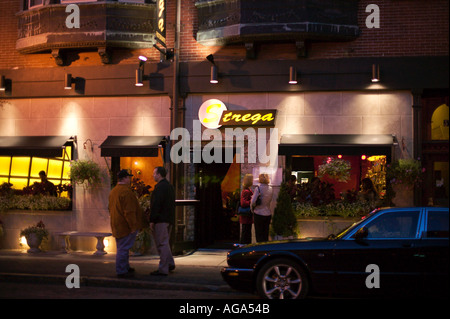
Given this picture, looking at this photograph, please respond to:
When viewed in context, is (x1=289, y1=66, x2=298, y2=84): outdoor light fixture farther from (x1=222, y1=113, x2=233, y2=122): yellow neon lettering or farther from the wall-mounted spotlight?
the wall-mounted spotlight

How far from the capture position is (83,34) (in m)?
14.7

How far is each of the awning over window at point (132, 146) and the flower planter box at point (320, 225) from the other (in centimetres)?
394

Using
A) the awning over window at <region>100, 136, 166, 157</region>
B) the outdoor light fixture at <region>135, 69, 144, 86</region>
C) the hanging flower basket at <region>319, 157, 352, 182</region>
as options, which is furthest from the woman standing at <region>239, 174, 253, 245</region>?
the outdoor light fixture at <region>135, 69, 144, 86</region>

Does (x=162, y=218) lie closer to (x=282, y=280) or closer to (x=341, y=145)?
(x=282, y=280)

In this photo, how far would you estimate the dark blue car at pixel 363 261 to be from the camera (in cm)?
757

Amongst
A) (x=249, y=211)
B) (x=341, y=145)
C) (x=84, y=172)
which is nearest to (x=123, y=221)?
(x=249, y=211)

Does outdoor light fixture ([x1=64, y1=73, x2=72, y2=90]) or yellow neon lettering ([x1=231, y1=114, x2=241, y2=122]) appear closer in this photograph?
yellow neon lettering ([x1=231, y1=114, x2=241, y2=122])

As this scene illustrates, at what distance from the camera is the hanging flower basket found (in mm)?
13227

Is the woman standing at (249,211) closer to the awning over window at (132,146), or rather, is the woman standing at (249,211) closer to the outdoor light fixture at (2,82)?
the awning over window at (132,146)

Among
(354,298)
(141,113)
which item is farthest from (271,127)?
(354,298)

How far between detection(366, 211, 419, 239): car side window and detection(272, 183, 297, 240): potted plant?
514 centimetres

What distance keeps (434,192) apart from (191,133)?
6.02 m

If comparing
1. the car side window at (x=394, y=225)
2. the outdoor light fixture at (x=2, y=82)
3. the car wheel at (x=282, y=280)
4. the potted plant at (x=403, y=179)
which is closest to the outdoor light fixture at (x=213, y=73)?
the potted plant at (x=403, y=179)
